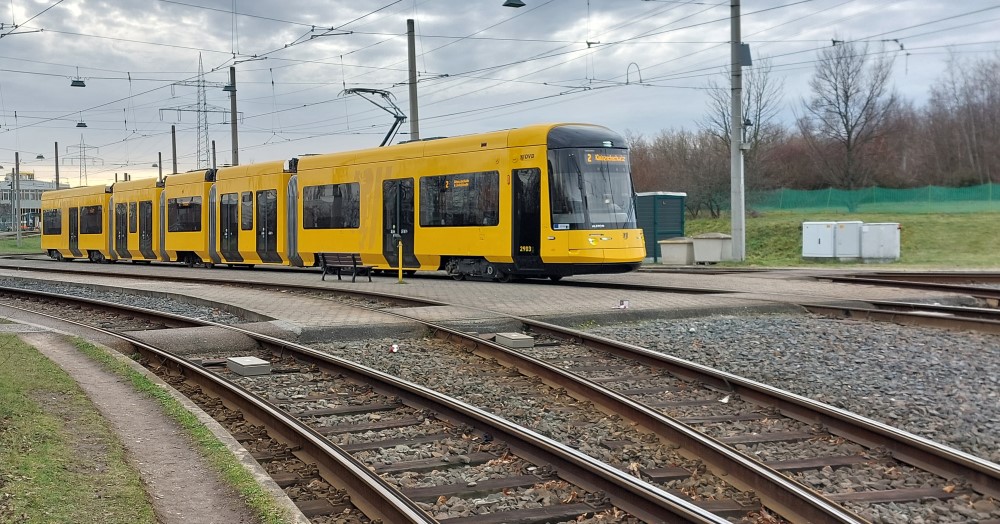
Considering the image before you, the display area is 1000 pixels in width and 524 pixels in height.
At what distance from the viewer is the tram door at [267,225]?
2767 centimetres

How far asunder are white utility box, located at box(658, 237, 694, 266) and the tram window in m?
13.3

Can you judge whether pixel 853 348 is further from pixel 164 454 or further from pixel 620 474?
pixel 164 454

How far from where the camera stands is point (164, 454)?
5.86 metres

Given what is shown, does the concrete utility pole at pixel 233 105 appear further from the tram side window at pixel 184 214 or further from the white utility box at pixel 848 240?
the white utility box at pixel 848 240

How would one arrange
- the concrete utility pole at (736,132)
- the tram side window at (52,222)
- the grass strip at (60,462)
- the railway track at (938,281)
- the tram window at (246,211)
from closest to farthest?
the grass strip at (60,462) → the railway track at (938,281) → the concrete utility pole at (736,132) → the tram window at (246,211) → the tram side window at (52,222)

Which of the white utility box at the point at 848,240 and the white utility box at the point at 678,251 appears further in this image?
the white utility box at the point at 848,240

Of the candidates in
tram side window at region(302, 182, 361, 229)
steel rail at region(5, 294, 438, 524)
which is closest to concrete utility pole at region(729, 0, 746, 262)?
tram side window at region(302, 182, 361, 229)

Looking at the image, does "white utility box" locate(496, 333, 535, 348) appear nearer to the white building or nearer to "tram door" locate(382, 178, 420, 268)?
"tram door" locate(382, 178, 420, 268)

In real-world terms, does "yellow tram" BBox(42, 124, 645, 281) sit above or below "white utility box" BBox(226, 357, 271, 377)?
above

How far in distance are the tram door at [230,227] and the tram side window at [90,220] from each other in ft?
41.0

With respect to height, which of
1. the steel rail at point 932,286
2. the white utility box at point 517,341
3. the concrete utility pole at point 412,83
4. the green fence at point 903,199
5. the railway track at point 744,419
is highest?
the concrete utility pole at point 412,83

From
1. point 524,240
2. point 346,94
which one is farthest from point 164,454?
point 346,94

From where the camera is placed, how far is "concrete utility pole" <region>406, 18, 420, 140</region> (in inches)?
1159

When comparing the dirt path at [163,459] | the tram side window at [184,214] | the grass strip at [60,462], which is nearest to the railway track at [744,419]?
the dirt path at [163,459]
